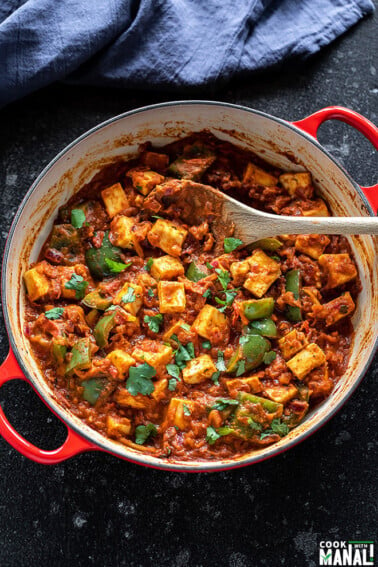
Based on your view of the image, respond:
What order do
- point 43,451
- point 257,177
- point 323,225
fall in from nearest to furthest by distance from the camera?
point 43,451
point 323,225
point 257,177

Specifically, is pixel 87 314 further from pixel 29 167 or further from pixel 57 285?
pixel 29 167

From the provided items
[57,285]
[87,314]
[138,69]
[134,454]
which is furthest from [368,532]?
[138,69]

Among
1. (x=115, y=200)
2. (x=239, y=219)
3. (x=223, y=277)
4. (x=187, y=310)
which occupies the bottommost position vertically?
(x=187, y=310)

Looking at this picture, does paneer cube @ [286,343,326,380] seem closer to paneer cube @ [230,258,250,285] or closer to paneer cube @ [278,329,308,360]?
paneer cube @ [278,329,308,360]

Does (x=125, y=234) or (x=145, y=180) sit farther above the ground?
(x=145, y=180)

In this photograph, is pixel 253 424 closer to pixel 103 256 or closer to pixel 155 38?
pixel 103 256

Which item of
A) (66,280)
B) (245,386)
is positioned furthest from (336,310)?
(66,280)
